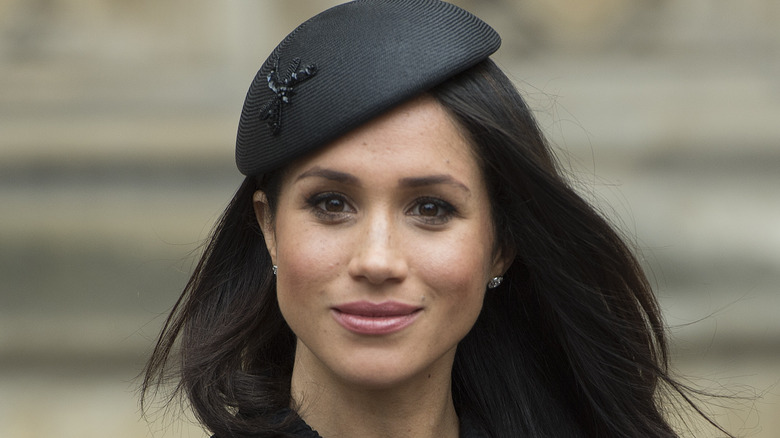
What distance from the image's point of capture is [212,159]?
20.5 ft

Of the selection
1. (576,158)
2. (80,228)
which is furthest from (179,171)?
(576,158)

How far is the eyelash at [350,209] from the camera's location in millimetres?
2893

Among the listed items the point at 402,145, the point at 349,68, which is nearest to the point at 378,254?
the point at 402,145

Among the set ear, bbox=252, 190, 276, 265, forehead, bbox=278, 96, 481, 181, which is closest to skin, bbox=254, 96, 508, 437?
forehead, bbox=278, 96, 481, 181

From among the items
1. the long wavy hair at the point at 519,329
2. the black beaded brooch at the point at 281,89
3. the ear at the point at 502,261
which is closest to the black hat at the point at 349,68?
the black beaded brooch at the point at 281,89

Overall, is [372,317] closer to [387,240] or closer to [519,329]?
[387,240]

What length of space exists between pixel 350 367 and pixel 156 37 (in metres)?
3.63

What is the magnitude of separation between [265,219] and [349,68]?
55 cm

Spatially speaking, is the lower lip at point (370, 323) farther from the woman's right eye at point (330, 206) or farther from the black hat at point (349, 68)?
the black hat at point (349, 68)

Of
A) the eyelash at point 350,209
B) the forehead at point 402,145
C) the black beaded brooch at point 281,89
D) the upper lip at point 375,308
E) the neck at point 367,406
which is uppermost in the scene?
the black beaded brooch at point 281,89

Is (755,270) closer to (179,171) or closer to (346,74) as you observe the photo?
(179,171)

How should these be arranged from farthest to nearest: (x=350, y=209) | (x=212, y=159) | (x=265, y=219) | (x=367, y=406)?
(x=212, y=159) → (x=265, y=219) → (x=367, y=406) → (x=350, y=209)

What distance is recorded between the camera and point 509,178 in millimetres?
3061

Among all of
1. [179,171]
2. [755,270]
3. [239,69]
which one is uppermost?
[239,69]
